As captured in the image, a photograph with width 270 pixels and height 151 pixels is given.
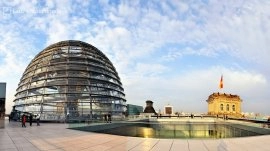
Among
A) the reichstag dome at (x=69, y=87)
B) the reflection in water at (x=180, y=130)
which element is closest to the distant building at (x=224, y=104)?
the reflection in water at (x=180, y=130)

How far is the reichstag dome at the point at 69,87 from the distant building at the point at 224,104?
1570 inches

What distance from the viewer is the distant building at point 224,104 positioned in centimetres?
7580

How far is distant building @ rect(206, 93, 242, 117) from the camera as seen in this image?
7580 cm

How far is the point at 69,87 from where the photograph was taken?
3853cm

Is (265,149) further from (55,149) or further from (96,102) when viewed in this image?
(96,102)

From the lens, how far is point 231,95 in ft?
262

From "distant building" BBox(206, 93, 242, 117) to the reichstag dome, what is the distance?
39.9 meters

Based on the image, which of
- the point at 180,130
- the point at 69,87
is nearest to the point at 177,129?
the point at 180,130

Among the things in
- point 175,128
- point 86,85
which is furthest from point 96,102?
point 175,128

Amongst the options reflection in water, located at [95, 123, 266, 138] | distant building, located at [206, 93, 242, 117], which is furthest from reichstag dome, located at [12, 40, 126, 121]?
distant building, located at [206, 93, 242, 117]

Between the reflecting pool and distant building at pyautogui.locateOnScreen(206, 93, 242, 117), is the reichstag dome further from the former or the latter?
distant building at pyautogui.locateOnScreen(206, 93, 242, 117)

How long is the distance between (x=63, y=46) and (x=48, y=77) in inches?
309

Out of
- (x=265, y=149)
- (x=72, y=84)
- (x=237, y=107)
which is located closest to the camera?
(x=265, y=149)

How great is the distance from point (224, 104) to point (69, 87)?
176ft
